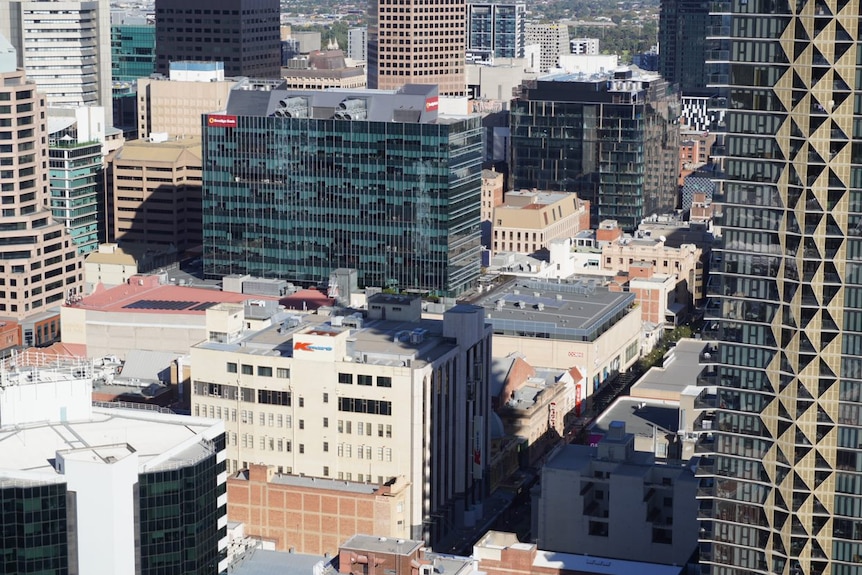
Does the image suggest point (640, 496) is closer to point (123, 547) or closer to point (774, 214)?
point (774, 214)

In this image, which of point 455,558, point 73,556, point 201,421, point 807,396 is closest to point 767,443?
point 807,396

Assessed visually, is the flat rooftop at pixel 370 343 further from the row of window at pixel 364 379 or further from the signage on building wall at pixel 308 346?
the signage on building wall at pixel 308 346

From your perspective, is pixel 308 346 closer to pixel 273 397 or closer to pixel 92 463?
pixel 273 397

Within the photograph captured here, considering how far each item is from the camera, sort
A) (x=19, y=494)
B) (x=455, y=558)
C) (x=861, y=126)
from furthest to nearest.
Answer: (x=455, y=558) < (x=861, y=126) < (x=19, y=494)

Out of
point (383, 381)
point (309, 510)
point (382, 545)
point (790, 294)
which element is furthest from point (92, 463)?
point (383, 381)

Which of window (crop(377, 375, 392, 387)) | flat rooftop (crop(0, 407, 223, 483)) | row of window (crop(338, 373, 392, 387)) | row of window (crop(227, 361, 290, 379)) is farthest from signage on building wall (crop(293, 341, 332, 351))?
flat rooftop (crop(0, 407, 223, 483))

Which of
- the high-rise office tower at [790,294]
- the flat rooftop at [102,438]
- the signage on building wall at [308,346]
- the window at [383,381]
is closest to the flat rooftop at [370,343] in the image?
the signage on building wall at [308,346]
